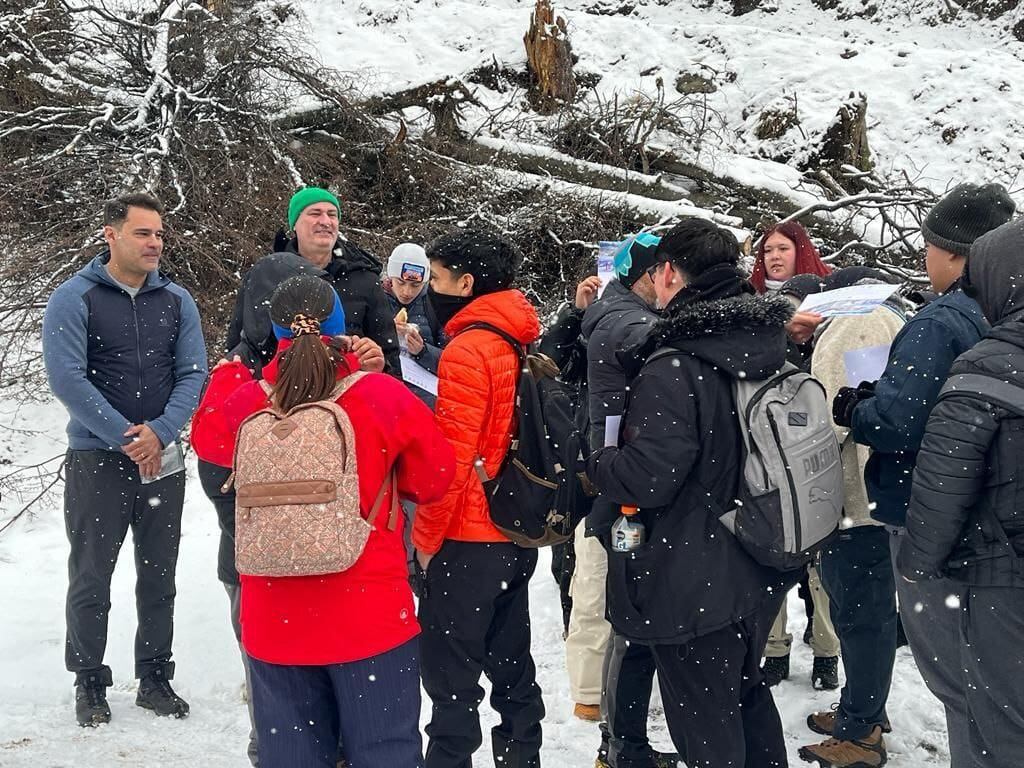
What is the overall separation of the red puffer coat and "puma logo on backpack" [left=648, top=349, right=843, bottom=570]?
0.74 m

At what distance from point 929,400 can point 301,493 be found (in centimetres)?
176

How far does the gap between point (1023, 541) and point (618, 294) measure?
62.7 inches

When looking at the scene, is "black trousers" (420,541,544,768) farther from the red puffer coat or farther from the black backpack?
the red puffer coat

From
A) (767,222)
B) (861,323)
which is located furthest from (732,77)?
(861,323)

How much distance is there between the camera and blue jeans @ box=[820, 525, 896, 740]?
3.13m

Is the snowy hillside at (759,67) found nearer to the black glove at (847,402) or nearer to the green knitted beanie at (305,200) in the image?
the green knitted beanie at (305,200)

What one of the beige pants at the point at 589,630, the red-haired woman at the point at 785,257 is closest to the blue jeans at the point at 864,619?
the beige pants at the point at 589,630

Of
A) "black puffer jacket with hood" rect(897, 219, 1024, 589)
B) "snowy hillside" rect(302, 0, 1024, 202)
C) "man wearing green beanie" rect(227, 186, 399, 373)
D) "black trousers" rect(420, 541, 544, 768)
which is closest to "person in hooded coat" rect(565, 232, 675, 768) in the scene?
"black trousers" rect(420, 541, 544, 768)

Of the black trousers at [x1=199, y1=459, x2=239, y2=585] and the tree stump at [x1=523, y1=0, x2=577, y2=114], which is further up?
the tree stump at [x1=523, y1=0, x2=577, y2=114]

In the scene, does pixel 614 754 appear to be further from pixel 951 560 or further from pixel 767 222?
pixel 767 222

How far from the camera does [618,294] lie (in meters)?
3.20

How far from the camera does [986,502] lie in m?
2.12

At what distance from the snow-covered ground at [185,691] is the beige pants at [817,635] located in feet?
0.55

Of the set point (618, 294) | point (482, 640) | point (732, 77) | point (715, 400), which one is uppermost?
point (732, 77)
